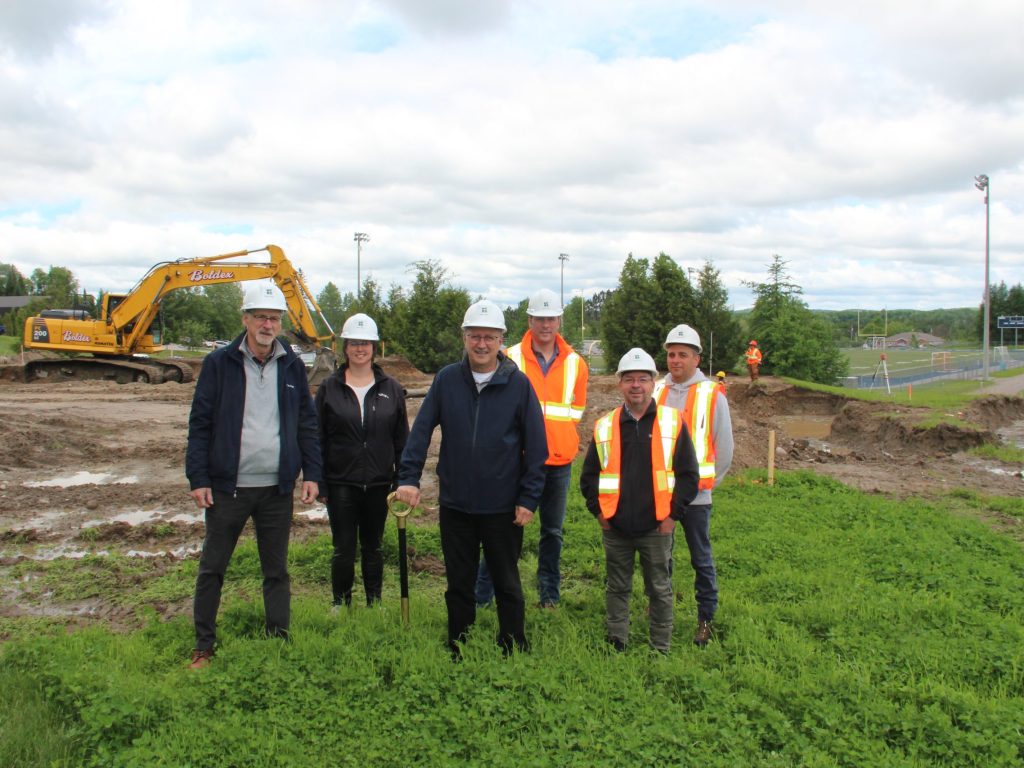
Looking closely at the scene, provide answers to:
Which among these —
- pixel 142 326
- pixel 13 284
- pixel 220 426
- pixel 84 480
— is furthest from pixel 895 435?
pixel 13 284

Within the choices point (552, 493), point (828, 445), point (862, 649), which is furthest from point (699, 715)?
point (828, 445)

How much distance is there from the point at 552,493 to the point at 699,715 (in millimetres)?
1782

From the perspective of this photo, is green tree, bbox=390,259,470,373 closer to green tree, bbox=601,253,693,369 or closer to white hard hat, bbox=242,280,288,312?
green tree, bbox=601,253,693,369

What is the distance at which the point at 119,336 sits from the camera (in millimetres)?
25688

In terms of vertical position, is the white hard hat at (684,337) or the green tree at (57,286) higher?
the green tree at (57,286)

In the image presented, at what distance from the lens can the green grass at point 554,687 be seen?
347 centimetres

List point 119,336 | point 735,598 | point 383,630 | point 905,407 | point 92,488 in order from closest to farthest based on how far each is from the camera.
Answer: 1. point 383,630
2. point 735,598
3. point 92,488
4. point 905,407
5. point 119,336

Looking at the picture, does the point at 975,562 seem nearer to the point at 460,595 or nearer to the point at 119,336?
the point at 460,595

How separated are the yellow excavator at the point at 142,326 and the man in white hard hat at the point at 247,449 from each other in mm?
18238

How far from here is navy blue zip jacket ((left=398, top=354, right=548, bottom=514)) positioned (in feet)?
14.0

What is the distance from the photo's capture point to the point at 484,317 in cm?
436

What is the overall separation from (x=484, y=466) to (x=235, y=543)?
157cm

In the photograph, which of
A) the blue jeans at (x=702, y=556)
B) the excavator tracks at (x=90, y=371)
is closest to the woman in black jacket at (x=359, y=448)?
the blue jeans at (x=702, y=556)

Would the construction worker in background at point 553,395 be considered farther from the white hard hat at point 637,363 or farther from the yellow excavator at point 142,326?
the yellow excavator at point 142,326
